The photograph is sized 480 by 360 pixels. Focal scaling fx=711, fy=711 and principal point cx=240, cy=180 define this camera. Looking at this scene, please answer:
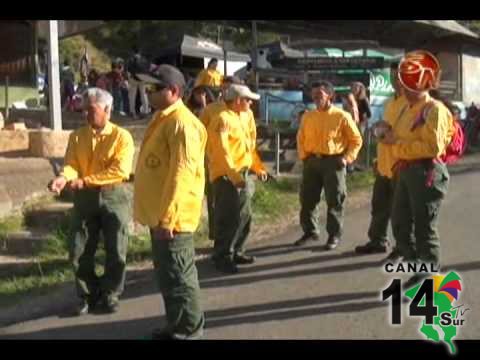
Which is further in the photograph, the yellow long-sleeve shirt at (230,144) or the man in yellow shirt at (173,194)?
the yellow long-sleeve shirt at (230,144)

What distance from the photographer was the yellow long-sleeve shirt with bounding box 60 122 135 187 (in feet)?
19.0

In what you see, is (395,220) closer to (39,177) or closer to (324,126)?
(324,126)

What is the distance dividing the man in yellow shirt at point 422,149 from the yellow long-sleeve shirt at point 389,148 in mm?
611

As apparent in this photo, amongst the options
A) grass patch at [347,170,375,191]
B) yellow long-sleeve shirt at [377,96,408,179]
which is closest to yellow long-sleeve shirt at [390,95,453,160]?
yellow long-sleeve shirt at [377,96,408,179]

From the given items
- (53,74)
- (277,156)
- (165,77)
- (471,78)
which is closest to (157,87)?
(165,77)

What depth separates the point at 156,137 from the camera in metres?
4.96

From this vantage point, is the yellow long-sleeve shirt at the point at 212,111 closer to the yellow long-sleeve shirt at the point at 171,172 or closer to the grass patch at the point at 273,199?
the yellow long-sleeve shirt at the point at 171,172

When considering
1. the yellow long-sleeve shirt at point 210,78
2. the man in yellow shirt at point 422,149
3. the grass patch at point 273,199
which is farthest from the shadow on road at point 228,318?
the yellow long-sleeve shirt at point 210,78

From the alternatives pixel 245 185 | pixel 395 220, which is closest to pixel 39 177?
pixel 245 185

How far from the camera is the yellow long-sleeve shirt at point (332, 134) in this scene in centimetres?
754

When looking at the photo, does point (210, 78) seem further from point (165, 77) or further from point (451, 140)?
point (165, 77)

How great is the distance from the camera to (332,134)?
7.53 metres

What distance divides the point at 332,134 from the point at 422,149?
1952 mm
